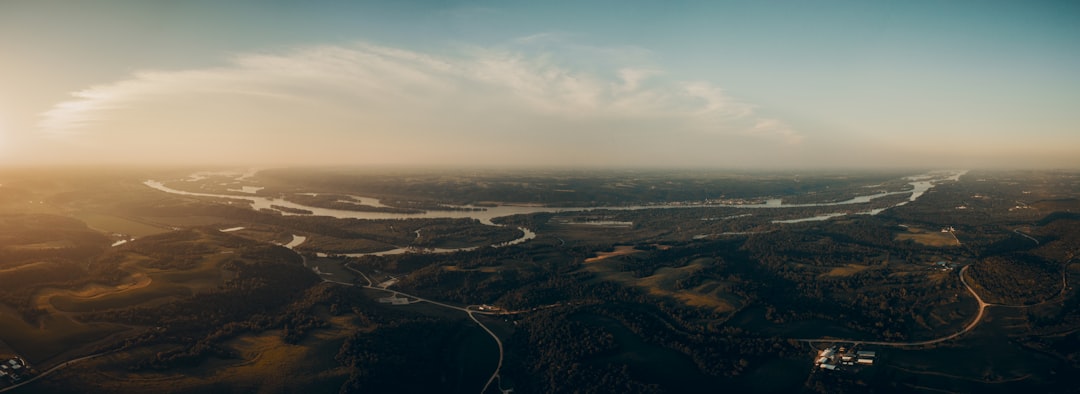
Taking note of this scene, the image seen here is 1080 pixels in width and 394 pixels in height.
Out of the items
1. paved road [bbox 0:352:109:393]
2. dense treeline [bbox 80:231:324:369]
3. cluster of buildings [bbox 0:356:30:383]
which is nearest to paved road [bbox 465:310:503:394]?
dense treeline [bbox 80:231:324:369]

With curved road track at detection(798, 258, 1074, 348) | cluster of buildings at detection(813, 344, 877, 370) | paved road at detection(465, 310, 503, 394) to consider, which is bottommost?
paved road at detection(465, 310, 503, 394)

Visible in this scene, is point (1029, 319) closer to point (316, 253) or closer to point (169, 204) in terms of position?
point (316, 253)

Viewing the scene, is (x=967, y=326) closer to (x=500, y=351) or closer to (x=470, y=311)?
(x=500, y=351)

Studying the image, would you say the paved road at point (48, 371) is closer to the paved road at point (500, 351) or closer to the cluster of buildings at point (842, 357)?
the paved road at point (500, 351)

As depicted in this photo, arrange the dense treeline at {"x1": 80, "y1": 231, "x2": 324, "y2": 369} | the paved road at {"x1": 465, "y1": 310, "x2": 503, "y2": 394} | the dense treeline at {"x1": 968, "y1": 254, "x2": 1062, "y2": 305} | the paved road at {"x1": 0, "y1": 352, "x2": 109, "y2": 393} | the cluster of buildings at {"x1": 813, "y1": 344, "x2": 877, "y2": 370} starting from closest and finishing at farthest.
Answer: the paved road at {"x1": 0, "y1": 352, "x2": 109, "y2": 393} < the paved road at {"x1": 465, "y1": 310, "x2": 503, "y2": 394} < the dense treeline at {"x1": 80, "y1": 231, "x2": 324, "y2": 369} < the cluster of buildings at {"x1": 813, "y1": 344, "x2": 877, "y2": 370} < the dense treeline at {"x1": 968, "y1": 254, "x2": 1062, "y2": 305}

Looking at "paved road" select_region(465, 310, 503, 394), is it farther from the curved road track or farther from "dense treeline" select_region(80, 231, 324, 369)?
the curved road track

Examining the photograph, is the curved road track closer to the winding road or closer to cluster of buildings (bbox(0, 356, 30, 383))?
the winding road

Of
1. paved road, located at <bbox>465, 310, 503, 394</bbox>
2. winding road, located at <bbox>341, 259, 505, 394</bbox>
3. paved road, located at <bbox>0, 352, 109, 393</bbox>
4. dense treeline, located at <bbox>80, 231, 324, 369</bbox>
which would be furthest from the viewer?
dense treeline, located at <bbox>80, 231, 324, 369</bbox>

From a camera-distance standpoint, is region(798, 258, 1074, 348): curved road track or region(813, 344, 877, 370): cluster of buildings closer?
region(813, 344, 877, 370): cluster of buildings

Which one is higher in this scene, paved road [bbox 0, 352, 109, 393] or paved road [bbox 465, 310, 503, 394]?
paved road [bbox 0, 352, 109, 393]
